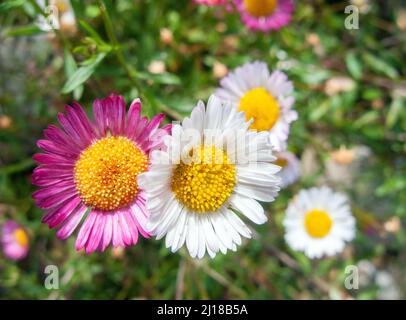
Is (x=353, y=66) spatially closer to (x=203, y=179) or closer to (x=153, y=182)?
(x=203, y=179)

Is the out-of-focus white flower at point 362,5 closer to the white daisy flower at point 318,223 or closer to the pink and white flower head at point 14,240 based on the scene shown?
the white daisy flower at point 318,223

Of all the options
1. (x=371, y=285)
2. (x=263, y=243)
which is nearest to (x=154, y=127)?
(x=263, y=243)

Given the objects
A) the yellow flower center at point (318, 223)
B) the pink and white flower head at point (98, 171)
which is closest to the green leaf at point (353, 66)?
the yellow flower center at point (318, 223)

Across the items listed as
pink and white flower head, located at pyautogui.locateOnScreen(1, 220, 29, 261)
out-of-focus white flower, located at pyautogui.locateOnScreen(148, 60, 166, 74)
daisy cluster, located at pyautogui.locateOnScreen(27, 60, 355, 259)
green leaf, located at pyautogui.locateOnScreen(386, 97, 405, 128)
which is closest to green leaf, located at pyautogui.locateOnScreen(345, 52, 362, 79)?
green leaf, located at pyautogui.locateOnScreen(386, 97, 405, 128)

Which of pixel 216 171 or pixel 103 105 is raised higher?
pixel 103 105

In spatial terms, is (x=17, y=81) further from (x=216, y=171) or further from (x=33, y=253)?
(x=216, y=171)

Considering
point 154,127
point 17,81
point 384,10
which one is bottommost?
point 154,127
